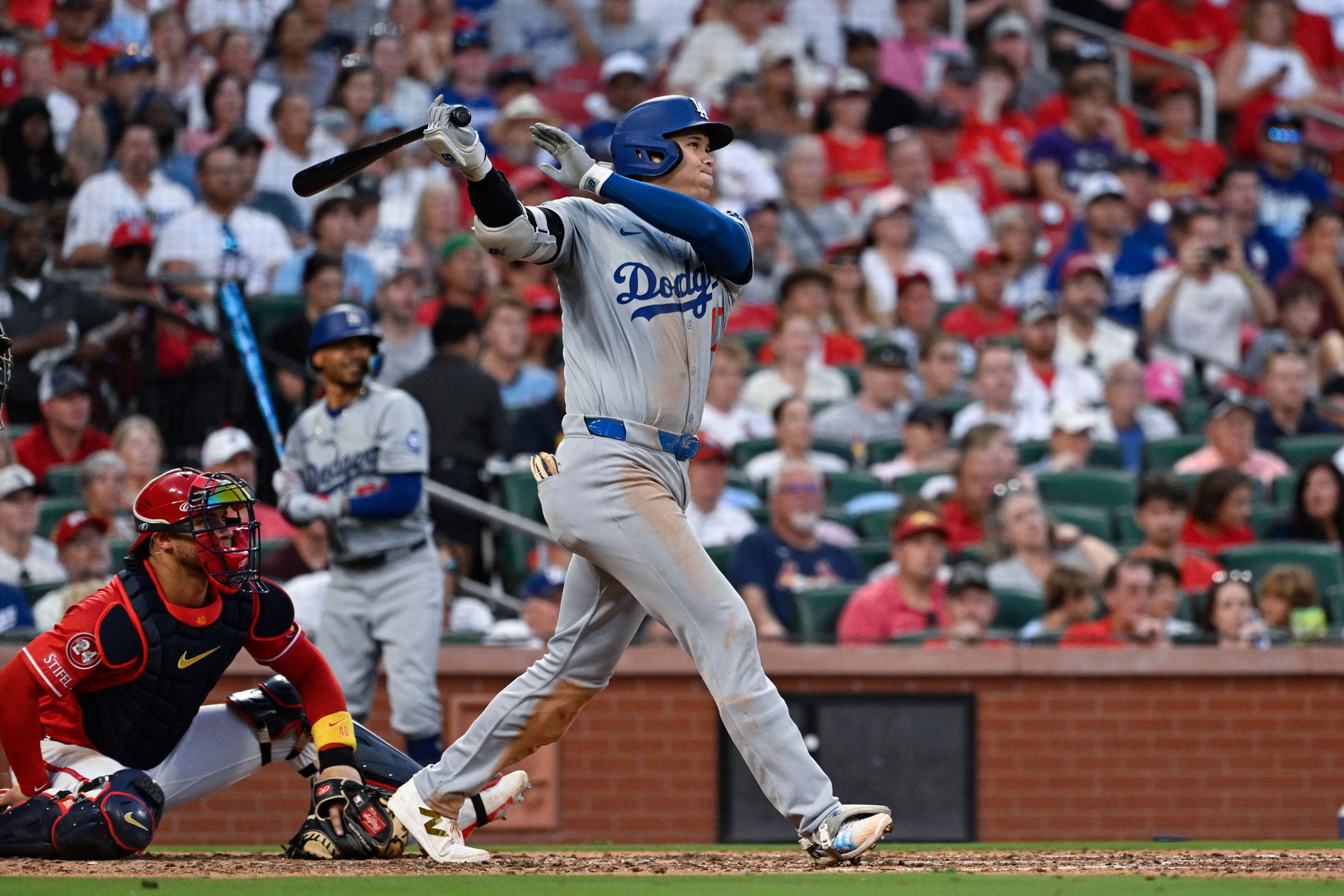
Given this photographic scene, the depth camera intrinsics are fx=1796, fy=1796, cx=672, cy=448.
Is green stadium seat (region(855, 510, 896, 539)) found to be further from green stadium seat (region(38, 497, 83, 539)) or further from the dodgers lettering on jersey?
the dodgers lettering on jersey

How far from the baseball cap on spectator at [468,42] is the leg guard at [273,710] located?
7313mm

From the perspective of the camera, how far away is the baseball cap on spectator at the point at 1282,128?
12242 mm

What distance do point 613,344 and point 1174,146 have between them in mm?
9126

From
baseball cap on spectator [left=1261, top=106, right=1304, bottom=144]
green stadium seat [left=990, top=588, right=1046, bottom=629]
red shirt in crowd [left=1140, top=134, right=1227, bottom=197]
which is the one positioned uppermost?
baseball cap on spectator [left=1261, top=106, right=1304, bottom=144]

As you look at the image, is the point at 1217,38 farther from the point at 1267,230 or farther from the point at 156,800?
the point at 156,800

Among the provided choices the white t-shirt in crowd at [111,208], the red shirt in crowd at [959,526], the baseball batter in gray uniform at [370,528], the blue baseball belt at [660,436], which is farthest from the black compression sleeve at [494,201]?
the white t-shirt in crowd at [111,208]

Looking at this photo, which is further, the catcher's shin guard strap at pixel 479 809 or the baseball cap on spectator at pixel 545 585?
the baseball cap on spectator at pixel 545 585

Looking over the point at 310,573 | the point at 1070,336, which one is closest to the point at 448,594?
the point at 310,573

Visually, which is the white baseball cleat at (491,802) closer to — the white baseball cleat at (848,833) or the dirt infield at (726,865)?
the dirt infield at (726,865)

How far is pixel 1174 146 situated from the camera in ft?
41.7

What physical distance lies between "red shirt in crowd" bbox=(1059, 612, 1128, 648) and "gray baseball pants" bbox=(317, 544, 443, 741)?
8.88ft

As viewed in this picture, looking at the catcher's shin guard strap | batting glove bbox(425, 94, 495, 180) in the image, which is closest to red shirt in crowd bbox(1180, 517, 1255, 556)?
the catcher's shin guard strap

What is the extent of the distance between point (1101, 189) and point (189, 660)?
25.7 ft

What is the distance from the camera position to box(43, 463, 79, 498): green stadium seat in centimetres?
849
